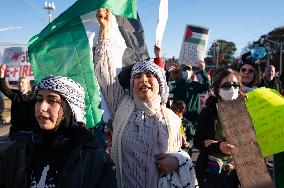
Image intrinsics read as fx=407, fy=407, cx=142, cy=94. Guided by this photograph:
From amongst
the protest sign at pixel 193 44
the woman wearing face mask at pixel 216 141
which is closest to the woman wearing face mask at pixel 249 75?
the woman wearing face mask at pixel 216 141

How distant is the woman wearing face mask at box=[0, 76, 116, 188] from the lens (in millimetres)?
2027

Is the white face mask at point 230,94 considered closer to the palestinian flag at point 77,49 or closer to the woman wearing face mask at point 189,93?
the palestinian flag at point 77,49

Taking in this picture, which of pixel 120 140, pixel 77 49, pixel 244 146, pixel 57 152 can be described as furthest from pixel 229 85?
pixel 57 152

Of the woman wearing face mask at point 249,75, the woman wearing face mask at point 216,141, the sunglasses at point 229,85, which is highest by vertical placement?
the woman wearing face mask at point 249,75

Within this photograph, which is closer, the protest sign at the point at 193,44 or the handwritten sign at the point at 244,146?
the handwritten sign at the point at 244,146

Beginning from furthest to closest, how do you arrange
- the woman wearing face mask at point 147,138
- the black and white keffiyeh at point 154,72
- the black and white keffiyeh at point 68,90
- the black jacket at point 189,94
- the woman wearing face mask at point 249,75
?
the black jacket at point 189,94 < the woman wearing face mask at point 249,75 < the black and white keffiyeh at point 154,72 < the woman wearing face mask at point 147,138 < the black and white keffiyeh at point 68,90

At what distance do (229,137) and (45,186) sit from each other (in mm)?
1268

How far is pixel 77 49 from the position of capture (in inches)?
127

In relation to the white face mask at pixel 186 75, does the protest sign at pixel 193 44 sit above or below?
above

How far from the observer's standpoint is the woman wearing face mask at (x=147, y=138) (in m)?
2.48

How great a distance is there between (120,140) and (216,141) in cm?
88

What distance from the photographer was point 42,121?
2.13 m

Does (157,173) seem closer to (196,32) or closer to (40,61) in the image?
(40,61)

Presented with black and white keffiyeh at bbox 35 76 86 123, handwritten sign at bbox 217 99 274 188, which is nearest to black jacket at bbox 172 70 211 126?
handwritten sign at bbox 217 99 274 188
